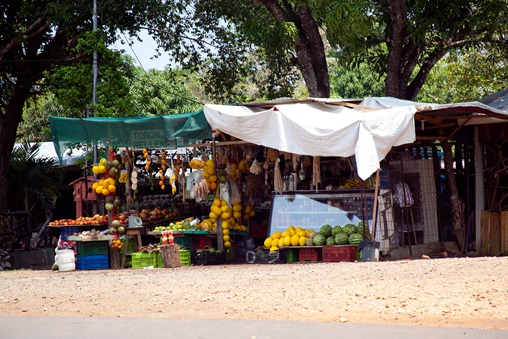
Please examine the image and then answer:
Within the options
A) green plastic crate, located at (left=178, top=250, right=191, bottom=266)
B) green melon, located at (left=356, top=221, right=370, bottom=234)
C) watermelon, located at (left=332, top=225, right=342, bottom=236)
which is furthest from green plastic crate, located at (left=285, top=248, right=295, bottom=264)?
green plastic crate, located at (left=178, top=250, right=191, bottom=266)

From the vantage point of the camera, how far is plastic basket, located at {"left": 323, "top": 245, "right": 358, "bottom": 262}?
1373 centimetres

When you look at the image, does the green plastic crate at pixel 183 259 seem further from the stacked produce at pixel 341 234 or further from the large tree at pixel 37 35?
the large tree at pixel 37 35

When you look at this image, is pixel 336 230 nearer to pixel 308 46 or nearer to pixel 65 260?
pixel 65 260

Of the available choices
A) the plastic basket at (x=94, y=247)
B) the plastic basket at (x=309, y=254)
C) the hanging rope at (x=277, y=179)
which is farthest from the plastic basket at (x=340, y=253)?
the plastic basket at (x=94, y=247)

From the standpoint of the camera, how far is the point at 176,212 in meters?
16.6

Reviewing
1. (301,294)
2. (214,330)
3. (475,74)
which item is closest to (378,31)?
(475,74)

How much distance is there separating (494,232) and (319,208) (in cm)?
313

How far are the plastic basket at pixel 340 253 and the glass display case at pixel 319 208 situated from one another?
48cm

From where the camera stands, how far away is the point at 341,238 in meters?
13.7

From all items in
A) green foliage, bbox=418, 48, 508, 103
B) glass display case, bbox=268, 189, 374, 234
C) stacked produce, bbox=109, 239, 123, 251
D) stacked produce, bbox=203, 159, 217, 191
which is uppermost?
green foliage, bbox=418, 48, 508, 103

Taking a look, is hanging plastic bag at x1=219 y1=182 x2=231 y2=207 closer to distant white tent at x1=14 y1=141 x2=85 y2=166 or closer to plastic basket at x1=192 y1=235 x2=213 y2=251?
plastic basket at x1=192 y1=235 x2=213 y2=251

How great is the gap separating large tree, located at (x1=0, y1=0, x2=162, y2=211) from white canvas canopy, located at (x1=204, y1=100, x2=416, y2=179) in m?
8.17

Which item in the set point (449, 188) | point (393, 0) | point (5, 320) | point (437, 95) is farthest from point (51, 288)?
point (437, 95)

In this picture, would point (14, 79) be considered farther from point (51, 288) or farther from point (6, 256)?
point (51, 288)
